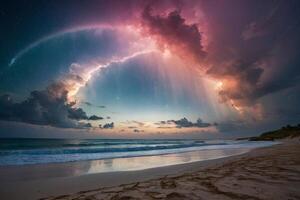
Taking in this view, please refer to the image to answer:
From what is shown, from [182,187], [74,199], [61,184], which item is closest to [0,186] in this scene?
[61,184]

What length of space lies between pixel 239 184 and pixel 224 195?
67.1 inches

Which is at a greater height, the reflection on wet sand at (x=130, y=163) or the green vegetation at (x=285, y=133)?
the green vegetation at (x=285, y=133)

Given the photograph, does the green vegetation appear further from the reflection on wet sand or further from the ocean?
the reflection on wet sand

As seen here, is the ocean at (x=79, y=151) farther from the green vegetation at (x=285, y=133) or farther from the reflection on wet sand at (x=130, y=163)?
the green vegetation at (x=285, y=133)

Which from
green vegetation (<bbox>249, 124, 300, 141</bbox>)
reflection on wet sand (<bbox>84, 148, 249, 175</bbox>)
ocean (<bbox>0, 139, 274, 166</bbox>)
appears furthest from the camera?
green vegetation (<bbox>249, 124, 300, 141</bbox>)

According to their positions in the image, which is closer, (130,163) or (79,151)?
(130,163)

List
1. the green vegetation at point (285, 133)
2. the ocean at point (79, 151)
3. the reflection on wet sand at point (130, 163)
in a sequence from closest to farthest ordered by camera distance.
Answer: the reflection on wet sand at point (130, 163) < the ocean at point (79, 151) < the green vegetation at point (285, 133)

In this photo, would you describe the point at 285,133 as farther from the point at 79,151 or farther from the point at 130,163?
the point at 130,163

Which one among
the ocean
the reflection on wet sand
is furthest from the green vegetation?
the reflection on wet sand

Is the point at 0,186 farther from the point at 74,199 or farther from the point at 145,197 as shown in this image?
the point at 145,197

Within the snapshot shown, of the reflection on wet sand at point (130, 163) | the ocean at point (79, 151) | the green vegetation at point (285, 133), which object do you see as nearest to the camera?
the reflection on wet sand at point (130, 163)

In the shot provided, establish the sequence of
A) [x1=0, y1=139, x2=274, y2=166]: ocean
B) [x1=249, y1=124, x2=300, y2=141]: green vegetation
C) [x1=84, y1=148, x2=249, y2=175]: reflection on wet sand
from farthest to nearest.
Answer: [x1=249, y1=124, x2=300, y2=141]: green vegetation
[x1=0, y1=139, x2=274, y2=166]: ocean
[x1=84, y1=148, x2=249, y2=175]: reflection on wet sand

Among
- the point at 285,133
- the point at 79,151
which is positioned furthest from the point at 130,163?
the point at 285,133

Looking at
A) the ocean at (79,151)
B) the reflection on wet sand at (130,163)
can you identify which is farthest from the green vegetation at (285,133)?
the reflection on wet sand at (130,163)
